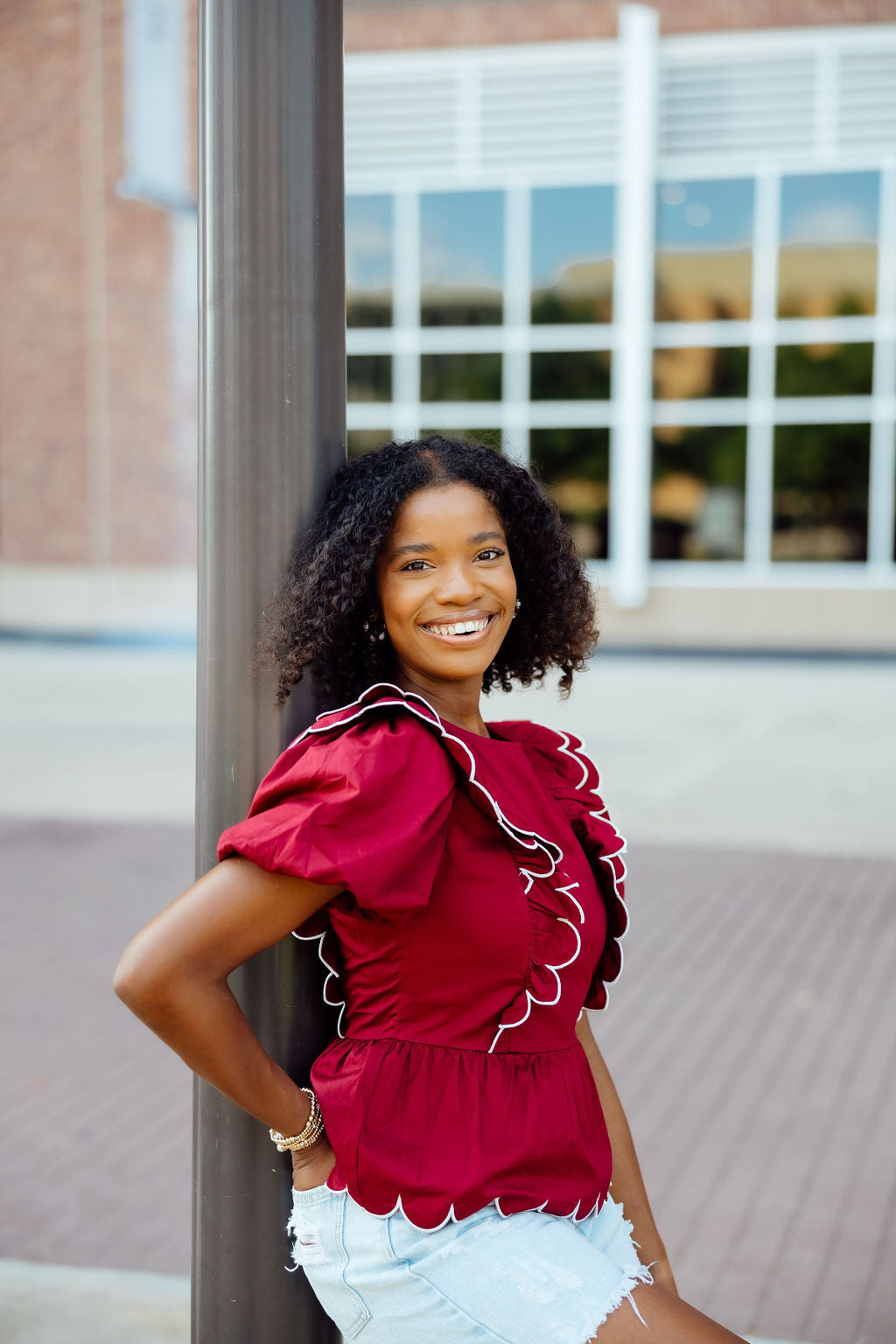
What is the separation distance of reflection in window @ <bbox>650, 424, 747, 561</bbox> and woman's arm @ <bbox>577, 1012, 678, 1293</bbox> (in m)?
15.0

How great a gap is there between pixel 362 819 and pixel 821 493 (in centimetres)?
1548

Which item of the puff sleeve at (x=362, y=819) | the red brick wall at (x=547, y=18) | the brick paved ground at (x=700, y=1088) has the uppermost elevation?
the red brick wall at (x=547, y=18)

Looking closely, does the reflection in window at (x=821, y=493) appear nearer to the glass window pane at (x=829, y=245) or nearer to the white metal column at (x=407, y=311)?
the glass window pane at (x=829, y=245)

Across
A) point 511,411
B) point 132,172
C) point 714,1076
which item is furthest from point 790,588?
point 714,1076

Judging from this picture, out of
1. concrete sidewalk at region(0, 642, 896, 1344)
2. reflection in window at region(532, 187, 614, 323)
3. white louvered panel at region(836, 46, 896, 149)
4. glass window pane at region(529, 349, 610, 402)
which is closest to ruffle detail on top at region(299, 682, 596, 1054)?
concrete sidewalk at region(0, 642, 896, 1344)

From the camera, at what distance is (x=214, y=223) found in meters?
2.00

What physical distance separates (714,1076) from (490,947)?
10.3ft

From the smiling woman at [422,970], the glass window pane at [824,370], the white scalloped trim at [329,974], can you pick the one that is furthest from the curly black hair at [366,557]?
the glass window pane at [824,370]

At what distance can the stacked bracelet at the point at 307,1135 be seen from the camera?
5.83ft

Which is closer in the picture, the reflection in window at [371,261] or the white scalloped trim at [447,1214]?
the white scalloped trim at [447,1214]

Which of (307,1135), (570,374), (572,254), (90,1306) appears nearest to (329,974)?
(307,1135)

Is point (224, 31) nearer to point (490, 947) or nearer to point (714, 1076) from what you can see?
point (490, 947)

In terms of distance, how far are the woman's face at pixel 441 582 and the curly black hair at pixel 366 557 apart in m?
0.02

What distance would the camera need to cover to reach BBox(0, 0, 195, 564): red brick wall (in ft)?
58.2
